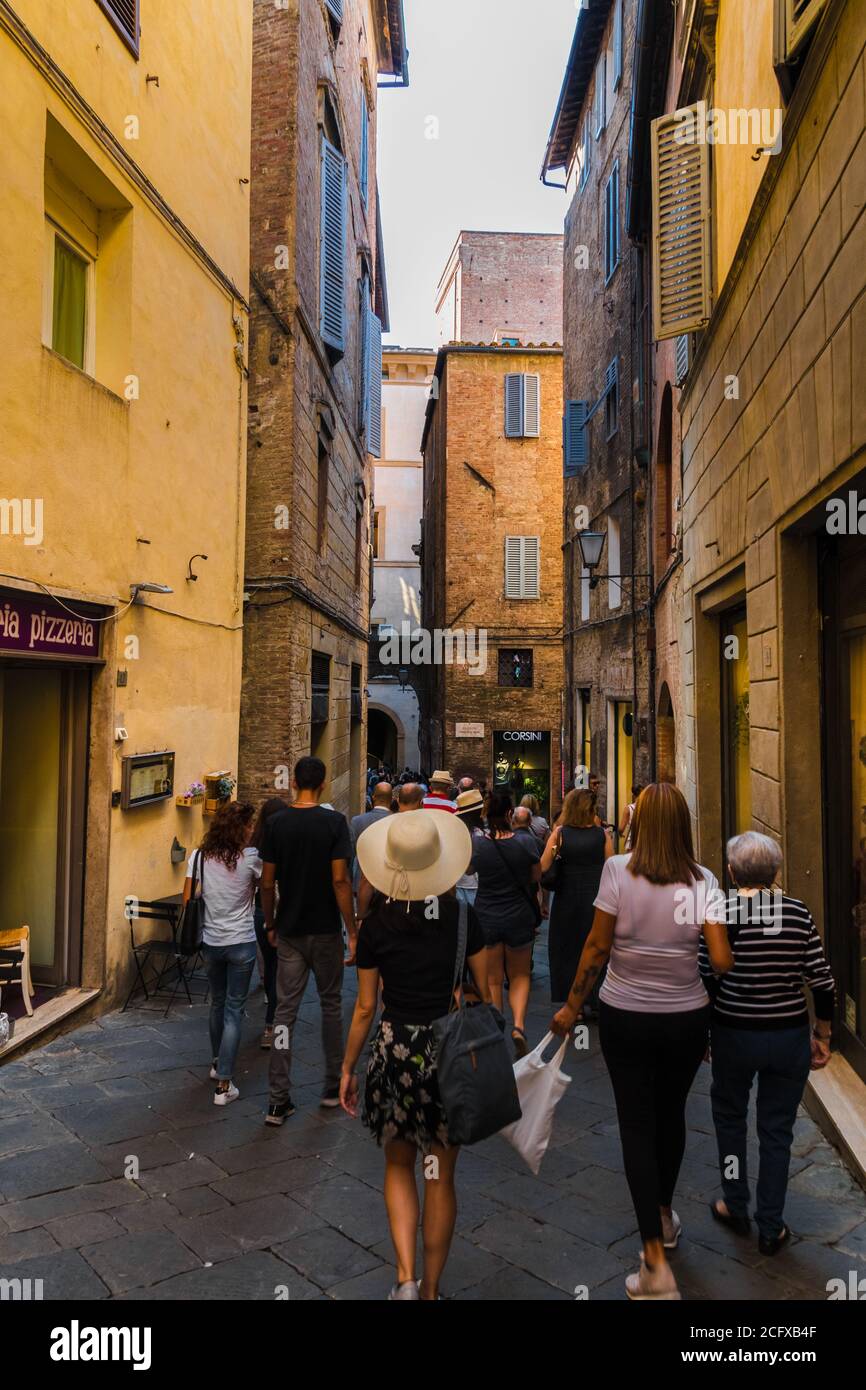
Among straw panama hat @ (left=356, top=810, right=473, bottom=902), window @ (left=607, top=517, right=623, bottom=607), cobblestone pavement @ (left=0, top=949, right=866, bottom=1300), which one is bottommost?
cobblestone pavement @ (left=0, top=949, right=866, bottom=1300)

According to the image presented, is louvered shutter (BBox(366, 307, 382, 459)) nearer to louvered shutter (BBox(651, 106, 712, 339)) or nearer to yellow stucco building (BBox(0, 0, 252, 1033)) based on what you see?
yellow stucco building (BBox(0, 0, 252, 1033))

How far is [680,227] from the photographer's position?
27.9ft

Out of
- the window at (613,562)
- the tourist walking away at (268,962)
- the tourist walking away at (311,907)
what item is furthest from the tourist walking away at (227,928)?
the window at (613,562)

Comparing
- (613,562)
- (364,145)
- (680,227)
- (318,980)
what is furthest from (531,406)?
(318,980)

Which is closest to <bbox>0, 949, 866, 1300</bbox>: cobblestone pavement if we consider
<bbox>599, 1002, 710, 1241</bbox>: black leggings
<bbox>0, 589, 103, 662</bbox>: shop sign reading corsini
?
<bbox>599, 1002, 710, 1241</bbox>: black leggings

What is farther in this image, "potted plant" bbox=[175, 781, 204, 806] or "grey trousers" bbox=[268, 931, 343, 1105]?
"potted plant" bbox=[175, 781, 204, 806]

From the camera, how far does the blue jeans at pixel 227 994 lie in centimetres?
521

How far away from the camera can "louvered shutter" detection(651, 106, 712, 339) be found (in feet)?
26.5

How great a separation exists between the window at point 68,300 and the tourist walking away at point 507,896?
4376 mm

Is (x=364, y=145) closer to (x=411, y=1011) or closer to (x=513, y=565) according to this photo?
(x=513, y=565)

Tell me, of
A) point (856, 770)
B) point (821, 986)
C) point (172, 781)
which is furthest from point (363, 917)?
point (172, 781)

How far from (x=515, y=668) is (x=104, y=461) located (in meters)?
19.3

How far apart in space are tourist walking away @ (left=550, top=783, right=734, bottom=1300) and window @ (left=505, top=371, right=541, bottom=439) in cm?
2398
